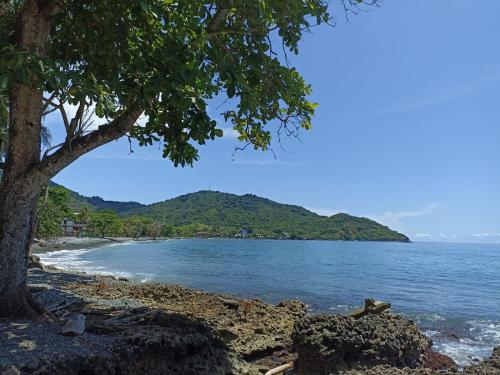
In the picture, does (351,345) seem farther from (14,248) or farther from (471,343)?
(471,343)

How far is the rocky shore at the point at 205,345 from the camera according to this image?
5.50 meters

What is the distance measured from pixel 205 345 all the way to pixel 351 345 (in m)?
2.70

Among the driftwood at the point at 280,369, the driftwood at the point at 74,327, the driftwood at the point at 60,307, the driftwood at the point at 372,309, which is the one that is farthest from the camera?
the driftwood at the point at 372,309

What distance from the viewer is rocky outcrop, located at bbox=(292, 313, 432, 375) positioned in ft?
25.3

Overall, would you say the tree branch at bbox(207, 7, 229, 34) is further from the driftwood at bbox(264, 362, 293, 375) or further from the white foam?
the white foam

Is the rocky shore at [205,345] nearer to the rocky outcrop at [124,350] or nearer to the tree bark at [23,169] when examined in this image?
the rocky outcrop at [124,350]

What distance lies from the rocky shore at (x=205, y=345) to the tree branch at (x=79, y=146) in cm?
240

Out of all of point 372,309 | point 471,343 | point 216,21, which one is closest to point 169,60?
point 216,21

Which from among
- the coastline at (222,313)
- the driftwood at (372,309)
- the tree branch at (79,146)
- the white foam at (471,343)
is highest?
the tree branch at (79,146)

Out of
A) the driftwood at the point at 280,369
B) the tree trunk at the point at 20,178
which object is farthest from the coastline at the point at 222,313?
the tree trunk at the point at 20,178

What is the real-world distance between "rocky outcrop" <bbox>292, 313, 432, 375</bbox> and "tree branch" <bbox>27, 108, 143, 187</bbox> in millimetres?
5134

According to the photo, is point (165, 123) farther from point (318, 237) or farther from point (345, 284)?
point (318, 237)

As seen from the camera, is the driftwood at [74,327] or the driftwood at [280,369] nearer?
the driftwood at [74,327]

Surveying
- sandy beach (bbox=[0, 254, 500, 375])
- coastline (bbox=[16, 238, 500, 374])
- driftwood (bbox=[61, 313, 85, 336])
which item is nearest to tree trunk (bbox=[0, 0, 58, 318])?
sandy beach (bbox=[0, 254, 500, 375])
